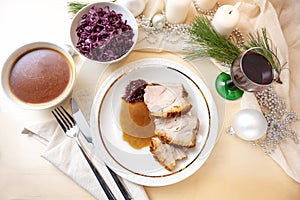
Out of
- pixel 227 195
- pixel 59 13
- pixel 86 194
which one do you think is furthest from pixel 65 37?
pixel 227 195

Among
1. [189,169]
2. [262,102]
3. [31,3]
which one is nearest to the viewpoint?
[189,169]

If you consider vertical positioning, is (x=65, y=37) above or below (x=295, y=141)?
above

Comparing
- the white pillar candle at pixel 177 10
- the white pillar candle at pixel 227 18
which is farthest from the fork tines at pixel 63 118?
the white pillar candle at pixel 227 18

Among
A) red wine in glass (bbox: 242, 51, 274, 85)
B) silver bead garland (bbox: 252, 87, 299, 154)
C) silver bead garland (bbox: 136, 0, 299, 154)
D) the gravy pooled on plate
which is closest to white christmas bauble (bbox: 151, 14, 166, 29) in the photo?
silver bead garland (bbox: 136, 0, 299, 154)

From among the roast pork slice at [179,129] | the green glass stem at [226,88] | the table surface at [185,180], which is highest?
the green glass stem at [226,88]

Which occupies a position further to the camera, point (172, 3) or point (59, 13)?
point (59, 13)

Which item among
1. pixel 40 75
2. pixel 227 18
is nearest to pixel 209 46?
pixel 227 18

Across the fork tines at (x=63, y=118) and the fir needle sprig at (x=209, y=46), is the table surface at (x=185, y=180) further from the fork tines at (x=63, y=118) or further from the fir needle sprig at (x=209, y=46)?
the fir needle sprig at (x=209, y=46)

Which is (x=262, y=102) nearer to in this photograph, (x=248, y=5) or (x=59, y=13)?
(x=248, y=5)
